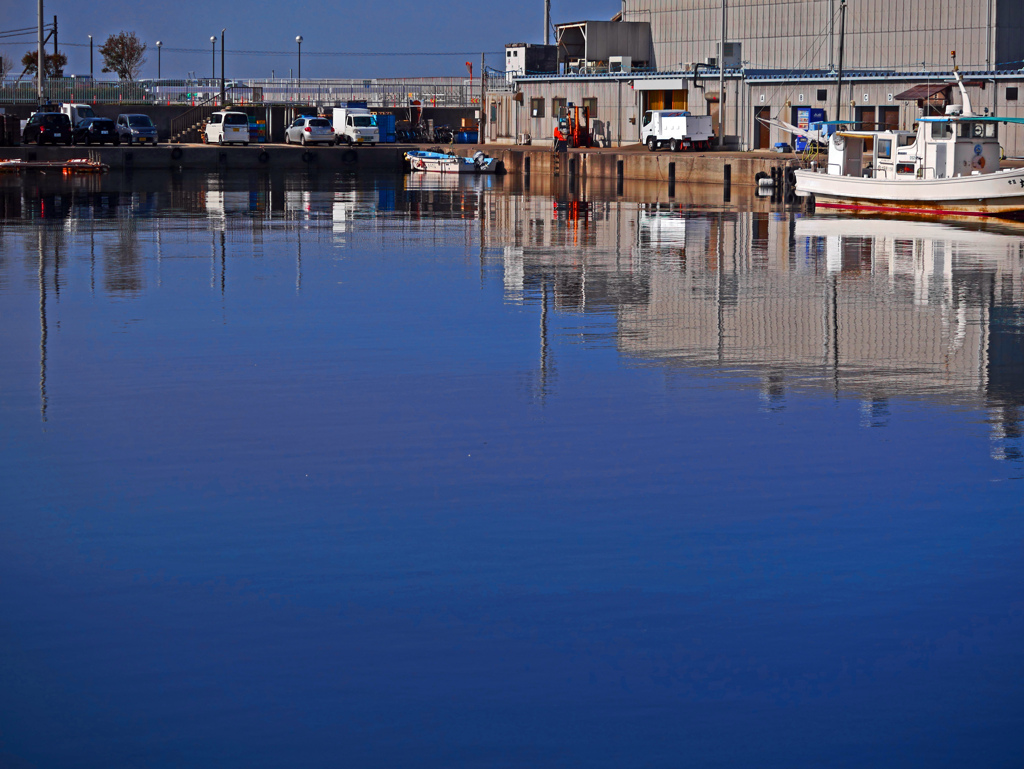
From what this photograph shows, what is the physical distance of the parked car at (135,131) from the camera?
70.7 metres

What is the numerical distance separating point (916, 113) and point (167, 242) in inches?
1421

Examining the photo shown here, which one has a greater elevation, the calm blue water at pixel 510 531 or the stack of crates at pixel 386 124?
the stack of crates at pixel 386 124

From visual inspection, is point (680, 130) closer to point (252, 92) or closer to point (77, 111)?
Result: point (77, 111)

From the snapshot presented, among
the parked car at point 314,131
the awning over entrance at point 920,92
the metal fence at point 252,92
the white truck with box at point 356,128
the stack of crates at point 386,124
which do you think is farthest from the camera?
the metal fence at point 252,92

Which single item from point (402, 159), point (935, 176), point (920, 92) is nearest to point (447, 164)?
point (402, 159)

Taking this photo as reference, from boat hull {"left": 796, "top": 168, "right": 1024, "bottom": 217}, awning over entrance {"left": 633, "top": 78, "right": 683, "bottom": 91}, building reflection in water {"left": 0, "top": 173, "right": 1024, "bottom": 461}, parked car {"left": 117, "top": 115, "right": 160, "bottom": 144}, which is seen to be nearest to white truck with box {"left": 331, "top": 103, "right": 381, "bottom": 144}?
parked car {"left": 117, "top": 115, "right": 160, "bottom": 144}

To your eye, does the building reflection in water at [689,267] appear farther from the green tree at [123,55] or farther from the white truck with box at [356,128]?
the green tree at [123,55]

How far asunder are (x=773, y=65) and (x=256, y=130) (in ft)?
91.1

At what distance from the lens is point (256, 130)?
7919 cm

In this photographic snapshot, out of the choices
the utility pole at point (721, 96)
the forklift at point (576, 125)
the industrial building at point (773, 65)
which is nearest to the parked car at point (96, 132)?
the forklift at point (576, 125)

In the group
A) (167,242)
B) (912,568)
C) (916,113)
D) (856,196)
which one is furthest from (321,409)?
(916,113)

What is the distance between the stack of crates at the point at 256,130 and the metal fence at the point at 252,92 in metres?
7.47

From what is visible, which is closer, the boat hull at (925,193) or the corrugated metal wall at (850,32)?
the boat hull at (925,193)

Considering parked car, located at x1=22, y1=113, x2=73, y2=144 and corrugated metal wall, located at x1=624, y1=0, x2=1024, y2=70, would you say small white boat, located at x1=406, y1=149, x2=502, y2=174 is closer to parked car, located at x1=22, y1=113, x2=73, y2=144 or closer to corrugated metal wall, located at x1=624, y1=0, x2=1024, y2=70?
corrugated metal wall, located at x1=624, y1=0, x2=1024, y2=70
